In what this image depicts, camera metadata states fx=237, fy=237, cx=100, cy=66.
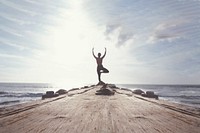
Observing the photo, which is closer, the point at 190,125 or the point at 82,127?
the point at 82,127

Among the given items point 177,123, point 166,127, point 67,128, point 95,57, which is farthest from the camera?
point 95,57

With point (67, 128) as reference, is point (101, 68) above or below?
above

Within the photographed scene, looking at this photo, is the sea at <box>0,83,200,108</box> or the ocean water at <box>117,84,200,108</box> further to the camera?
the ocean water at <box>117,84,200,108</box>

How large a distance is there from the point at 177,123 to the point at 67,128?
1.21 metres

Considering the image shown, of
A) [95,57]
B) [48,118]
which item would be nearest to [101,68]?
[95,57]

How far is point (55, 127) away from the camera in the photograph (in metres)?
2.25

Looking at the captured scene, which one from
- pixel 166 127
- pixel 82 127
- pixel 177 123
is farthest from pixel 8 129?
pixel 177 123

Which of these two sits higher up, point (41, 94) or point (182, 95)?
point (41, 94)

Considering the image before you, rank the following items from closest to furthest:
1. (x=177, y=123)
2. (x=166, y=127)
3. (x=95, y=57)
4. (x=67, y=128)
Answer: (x=67, y=128) < (x=166, y=127) < (x=177, y=123) < (x=95, y=57)

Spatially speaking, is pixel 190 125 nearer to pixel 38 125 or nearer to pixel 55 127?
pixel 55 127

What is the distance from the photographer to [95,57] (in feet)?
42.0

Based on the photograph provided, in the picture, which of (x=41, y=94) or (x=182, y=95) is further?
(x=182, y=95)

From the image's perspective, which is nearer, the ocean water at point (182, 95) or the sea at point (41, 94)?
the sea at point (41, 94)

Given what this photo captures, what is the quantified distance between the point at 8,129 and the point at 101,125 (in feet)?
2.92
